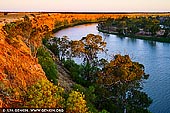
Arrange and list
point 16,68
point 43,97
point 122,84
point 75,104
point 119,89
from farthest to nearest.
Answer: point 119,89 < point 122,84 < point 16,68 < point 75,104 < point 43,97

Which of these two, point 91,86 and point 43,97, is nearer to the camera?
point 43,97

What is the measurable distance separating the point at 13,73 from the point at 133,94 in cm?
1104

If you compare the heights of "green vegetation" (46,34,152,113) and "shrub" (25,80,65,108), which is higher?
Result: "shrub" (25,80,65,108)

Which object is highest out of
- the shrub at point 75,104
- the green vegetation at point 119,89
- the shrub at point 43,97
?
the shrub at point 43,97

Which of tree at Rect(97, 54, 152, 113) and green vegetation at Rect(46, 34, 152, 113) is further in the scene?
tree at Rect(97, 54, 152, 113)

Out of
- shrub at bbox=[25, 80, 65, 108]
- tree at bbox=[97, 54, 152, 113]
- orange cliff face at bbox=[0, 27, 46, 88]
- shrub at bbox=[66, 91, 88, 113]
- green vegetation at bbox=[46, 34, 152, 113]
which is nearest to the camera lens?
shrub at bbox=[25, 80, 65, 108]

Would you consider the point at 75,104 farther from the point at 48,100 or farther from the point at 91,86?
the point at 91,86

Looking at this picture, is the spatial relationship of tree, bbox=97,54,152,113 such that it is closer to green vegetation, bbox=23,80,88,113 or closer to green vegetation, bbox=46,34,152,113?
green vegetation, bbox=46,34,152,113

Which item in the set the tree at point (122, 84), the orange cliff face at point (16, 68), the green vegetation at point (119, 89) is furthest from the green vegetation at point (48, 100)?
the tree at point (122, 84)

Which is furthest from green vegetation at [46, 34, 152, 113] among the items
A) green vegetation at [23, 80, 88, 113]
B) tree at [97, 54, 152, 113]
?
green vegetation at [23, 80, 88, 113]

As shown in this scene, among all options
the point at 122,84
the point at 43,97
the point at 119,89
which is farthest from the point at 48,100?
the point at 119,89

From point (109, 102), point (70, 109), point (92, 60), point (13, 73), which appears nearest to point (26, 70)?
point (13, 73)

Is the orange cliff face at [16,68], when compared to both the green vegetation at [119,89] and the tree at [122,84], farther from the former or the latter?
the tree at [122,84]

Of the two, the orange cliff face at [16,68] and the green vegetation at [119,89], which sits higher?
the orange cliff face at [16,68]
